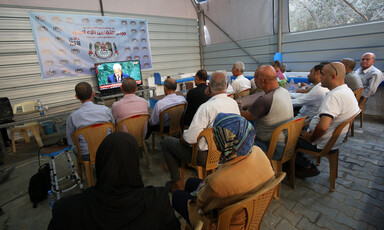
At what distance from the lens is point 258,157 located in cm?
116

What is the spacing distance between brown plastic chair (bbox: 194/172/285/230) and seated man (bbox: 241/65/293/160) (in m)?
1.10

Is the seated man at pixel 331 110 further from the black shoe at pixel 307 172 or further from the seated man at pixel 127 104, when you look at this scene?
the seated man at pixel 127 104

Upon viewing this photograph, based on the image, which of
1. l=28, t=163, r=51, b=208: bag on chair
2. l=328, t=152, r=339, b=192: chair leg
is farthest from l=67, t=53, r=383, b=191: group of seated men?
l=28, t=163, r=51, b=208: bag on chair

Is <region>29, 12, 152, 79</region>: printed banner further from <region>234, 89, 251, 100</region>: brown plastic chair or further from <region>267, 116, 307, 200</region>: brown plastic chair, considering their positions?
<region>267, 116, 307, 200</region>: brown plastic chair

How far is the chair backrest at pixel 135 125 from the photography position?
255 cm

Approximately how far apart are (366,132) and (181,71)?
19.8 feet

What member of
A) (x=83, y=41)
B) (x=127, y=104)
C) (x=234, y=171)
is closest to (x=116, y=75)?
(x=83, y=41)

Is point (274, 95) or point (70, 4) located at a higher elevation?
point (70, 4)

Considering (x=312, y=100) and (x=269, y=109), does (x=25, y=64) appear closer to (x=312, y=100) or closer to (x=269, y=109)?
(x=269, y=109)

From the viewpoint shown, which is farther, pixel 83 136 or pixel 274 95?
pixel 83 136

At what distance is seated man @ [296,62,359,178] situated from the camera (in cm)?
197

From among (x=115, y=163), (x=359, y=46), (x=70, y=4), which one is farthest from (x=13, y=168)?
(x=359, y=46)

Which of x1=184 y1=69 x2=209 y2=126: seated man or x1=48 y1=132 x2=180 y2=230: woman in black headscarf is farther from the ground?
x1=184 y1=69 x2=209 y2=126: seated man

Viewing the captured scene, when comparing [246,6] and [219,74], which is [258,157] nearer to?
[219,74]
